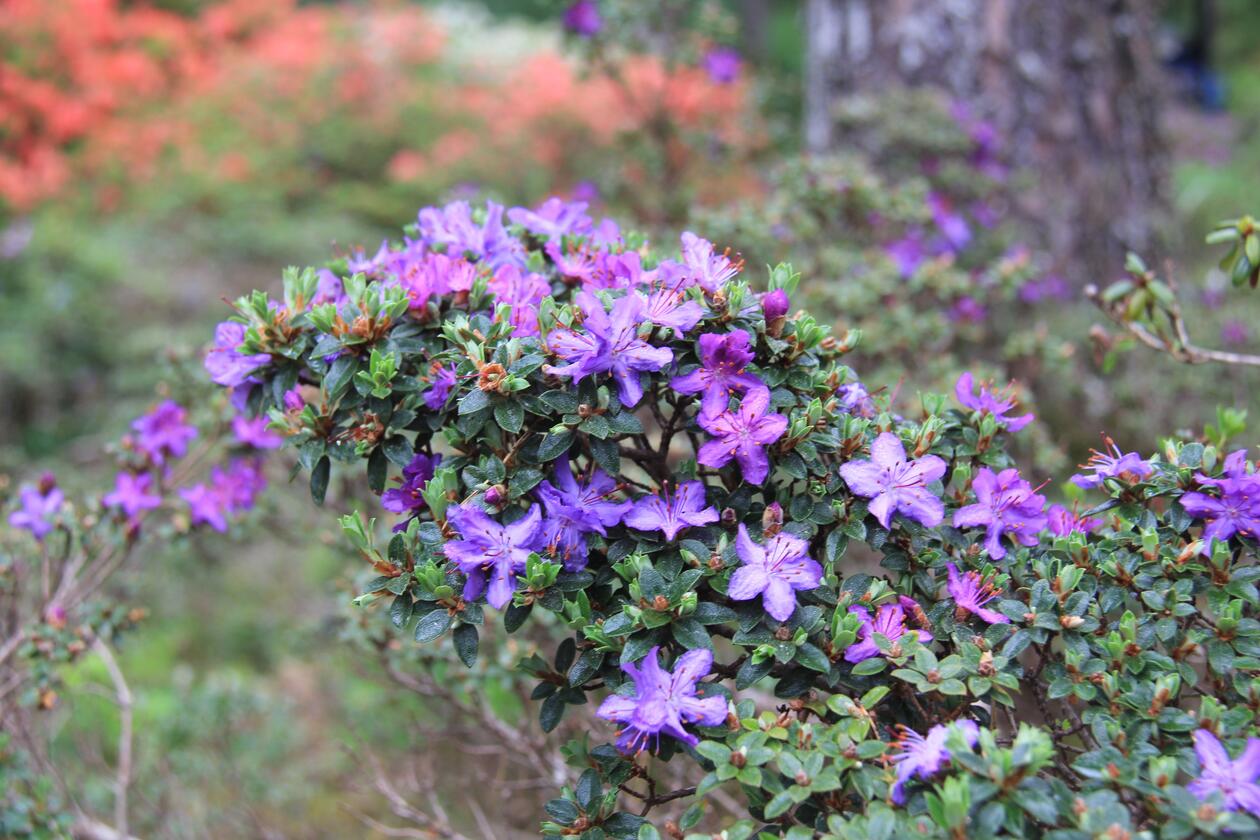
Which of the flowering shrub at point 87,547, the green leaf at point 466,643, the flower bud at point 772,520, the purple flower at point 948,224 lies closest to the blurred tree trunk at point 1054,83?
the purple flower at point 948,224

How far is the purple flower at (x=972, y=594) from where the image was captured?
117 cm

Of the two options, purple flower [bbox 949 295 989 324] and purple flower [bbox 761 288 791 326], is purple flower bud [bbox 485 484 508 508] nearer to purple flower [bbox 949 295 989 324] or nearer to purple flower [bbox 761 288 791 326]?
purple flower [bbox 761 288 791 326]

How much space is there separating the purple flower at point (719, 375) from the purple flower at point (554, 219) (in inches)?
15.9

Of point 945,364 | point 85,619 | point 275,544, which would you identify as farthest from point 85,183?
point 945,364

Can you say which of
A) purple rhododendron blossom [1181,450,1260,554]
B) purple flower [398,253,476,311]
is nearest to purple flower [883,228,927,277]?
purple rhododendron blossom [1181,450,1260,554]

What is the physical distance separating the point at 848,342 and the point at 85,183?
713 centimetres

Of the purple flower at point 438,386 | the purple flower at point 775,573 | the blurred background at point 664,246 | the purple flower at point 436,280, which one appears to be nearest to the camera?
the purple flower at point 775,573

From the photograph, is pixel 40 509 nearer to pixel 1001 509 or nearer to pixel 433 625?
pixel 433 625

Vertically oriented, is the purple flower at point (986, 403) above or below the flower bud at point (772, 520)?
above

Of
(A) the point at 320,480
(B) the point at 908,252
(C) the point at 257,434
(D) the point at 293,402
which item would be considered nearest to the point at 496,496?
(A) the point at 320,480

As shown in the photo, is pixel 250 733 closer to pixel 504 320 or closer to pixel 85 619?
pixel 85 619

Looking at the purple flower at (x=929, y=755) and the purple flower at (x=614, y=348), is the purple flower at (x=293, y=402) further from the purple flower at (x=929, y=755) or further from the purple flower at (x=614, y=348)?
the purple flower at (x=929, y=755)

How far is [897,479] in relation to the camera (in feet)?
3.85

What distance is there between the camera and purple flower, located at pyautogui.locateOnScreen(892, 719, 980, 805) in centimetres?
100
